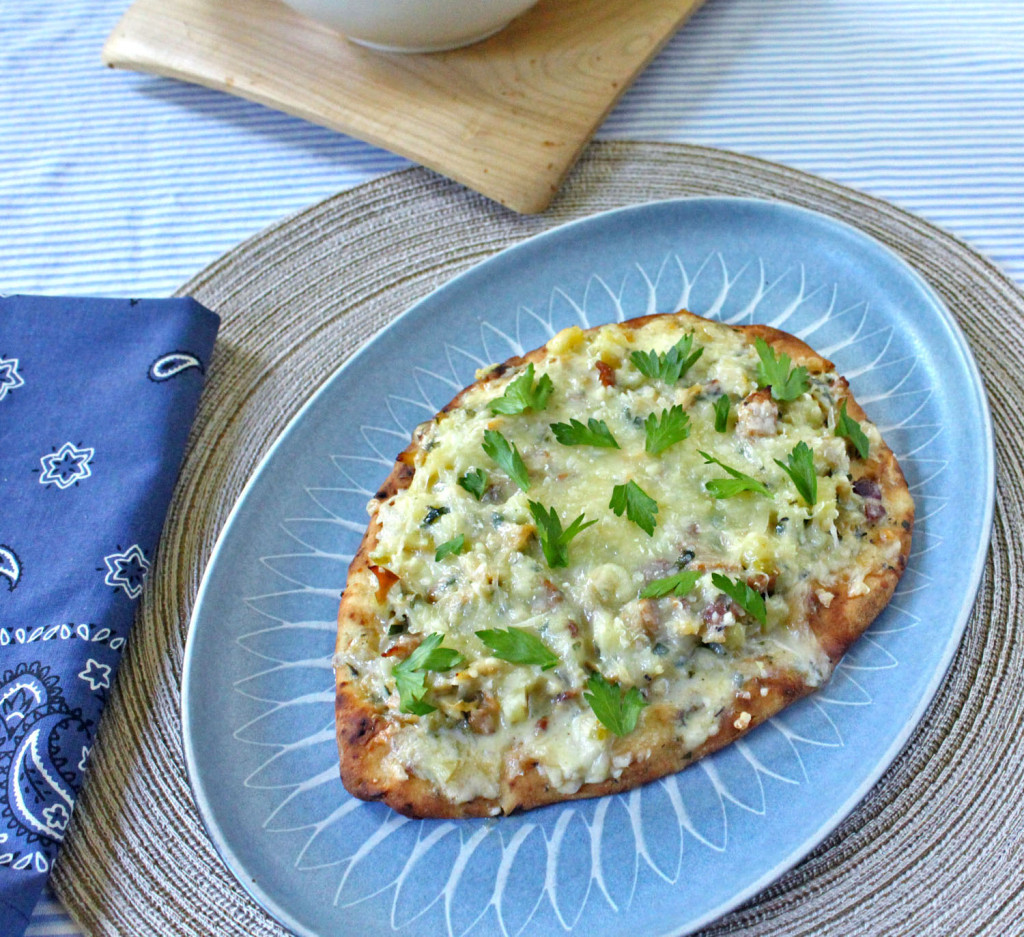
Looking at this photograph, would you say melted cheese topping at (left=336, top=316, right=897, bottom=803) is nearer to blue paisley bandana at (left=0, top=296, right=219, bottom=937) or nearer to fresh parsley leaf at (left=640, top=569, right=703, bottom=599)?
fresh parsley leaf at (left=640, top=569, right=703, bottom=599)

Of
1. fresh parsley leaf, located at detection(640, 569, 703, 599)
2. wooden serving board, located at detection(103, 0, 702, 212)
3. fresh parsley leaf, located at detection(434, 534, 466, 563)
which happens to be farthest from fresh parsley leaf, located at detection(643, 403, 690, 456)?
wooden serving board, located at detection(103, 0, 702, 212)

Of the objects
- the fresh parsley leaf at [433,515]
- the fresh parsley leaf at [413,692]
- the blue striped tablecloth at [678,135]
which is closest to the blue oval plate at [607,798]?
the fresh parsley leaf at [413,692]

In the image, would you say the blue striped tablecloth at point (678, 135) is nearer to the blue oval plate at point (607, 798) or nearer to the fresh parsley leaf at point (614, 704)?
the blue oval plate at point (607, 798)

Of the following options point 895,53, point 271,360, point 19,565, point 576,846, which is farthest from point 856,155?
point 19,565

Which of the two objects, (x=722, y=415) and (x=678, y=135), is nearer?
(x=722, y=415)

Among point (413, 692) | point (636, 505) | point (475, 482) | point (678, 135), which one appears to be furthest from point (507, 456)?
point (678, 135)

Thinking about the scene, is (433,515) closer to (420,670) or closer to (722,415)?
(420,670)
